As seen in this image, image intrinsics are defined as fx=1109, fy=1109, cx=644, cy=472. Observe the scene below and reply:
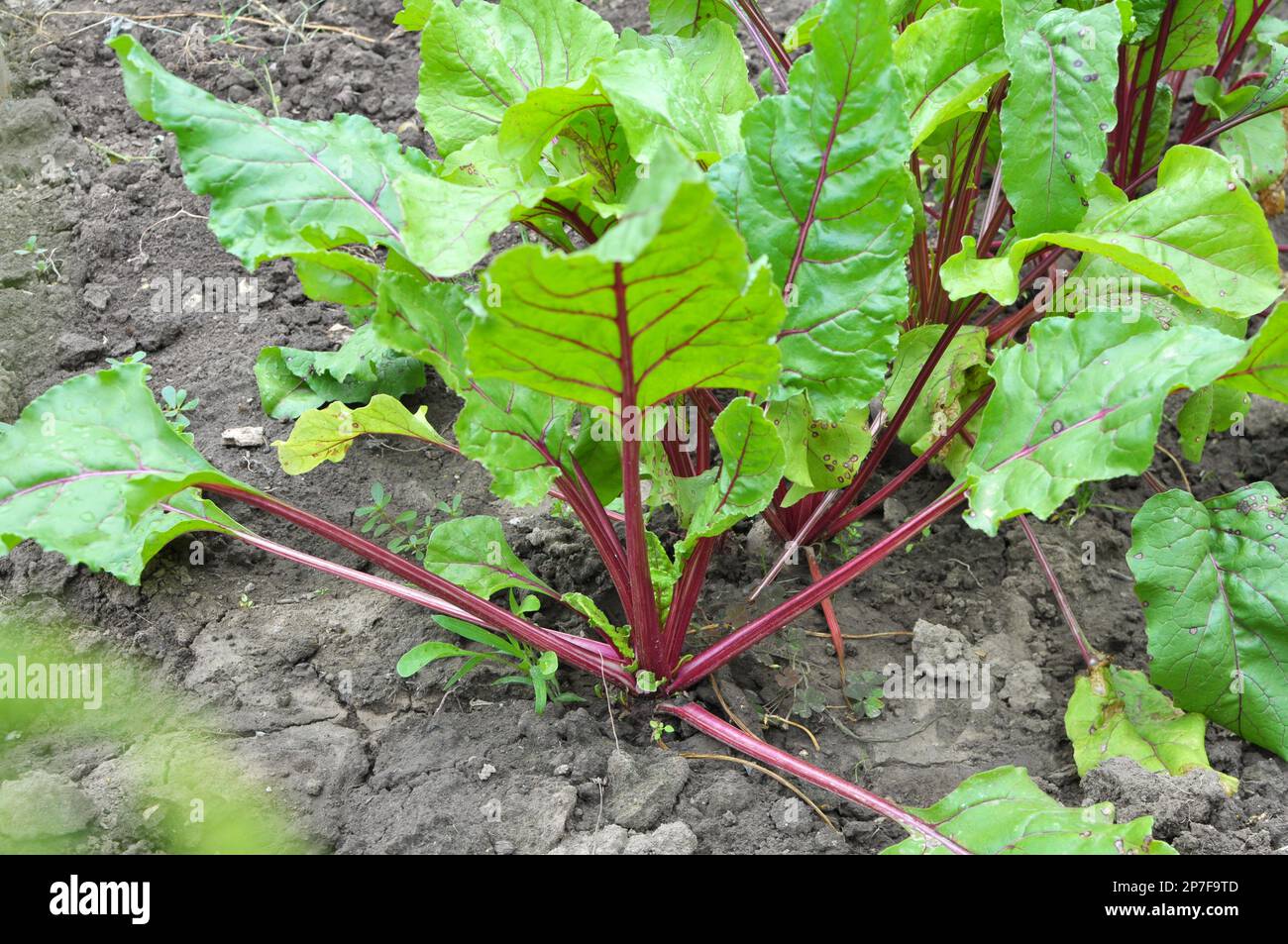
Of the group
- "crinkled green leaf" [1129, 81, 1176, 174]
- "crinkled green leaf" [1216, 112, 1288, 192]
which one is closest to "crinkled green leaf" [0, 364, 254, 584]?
"crinkled green leaf" [1129, 81, 1176, 174]

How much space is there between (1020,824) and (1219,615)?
0.72m

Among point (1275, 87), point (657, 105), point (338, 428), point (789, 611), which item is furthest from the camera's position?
point (1275, 87)

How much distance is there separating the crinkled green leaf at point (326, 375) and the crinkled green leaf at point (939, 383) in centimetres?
120

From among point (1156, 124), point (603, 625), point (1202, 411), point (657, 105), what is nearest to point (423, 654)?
point (603, 625)

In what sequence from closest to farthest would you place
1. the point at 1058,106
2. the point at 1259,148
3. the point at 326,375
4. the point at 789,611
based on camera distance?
the point at 1058,106 → the point at 789,611 → the point at 326,375 → the point at 1259,148

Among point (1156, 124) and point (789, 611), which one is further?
point (1156, 124)

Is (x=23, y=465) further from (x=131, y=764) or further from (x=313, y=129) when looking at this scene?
(x=313, y=129)

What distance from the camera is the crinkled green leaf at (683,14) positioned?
9.43 ft

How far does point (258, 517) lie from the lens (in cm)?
256

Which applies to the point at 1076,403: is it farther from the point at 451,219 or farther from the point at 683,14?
the point at 683,14

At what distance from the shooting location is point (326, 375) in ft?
8.98

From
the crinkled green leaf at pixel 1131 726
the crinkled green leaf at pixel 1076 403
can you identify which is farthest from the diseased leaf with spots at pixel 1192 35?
the crinkled green leaf at pixel 1131 726

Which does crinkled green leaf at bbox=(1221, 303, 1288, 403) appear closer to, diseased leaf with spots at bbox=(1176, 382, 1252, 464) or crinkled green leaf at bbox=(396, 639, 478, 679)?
diseased leaf with spots at bbox=(1176, 382, 1252, 464)
